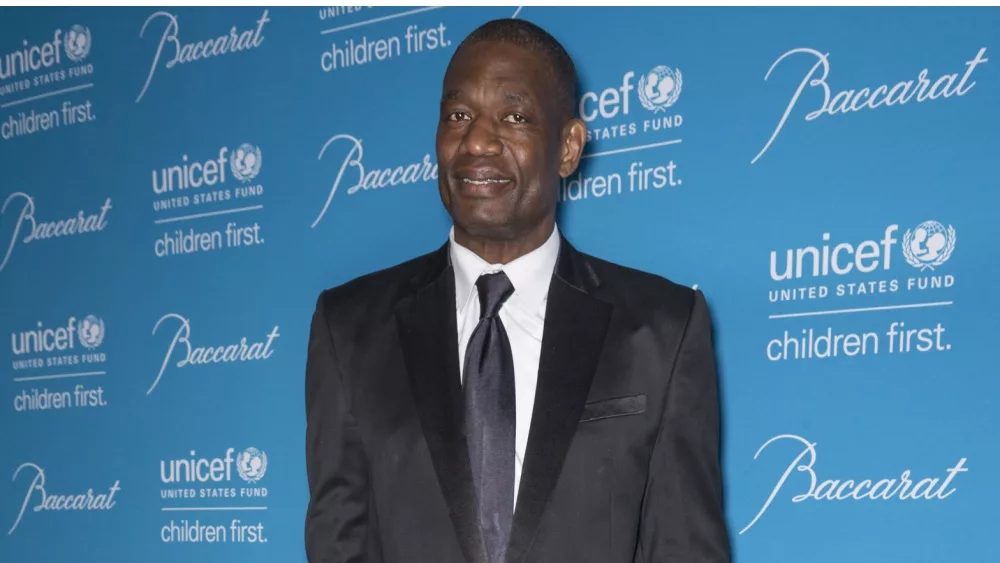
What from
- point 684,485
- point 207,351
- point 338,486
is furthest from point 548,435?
point 207,351

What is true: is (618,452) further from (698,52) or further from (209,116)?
(209,116)

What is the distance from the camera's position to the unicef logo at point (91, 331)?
3289 mm

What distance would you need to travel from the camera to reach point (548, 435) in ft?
5.41

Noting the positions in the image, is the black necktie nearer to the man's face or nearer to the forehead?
the man's face

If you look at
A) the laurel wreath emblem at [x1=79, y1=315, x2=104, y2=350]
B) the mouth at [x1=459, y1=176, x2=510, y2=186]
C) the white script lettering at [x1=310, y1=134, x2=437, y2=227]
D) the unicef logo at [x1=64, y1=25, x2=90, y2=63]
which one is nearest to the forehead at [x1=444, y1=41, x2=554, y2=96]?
the mouth at [x1=459, y1=176, x2=510, y2=186]

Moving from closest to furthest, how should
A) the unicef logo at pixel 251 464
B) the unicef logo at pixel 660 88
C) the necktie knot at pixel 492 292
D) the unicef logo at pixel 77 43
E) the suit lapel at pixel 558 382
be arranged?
the suit lapel at pixel 558 382 < the necktie knot at pixel 492 292 < the unicef logo at pixel 660 88 < the unicef logo at pixel 251 464 < the unicef logo at pixel 77 43

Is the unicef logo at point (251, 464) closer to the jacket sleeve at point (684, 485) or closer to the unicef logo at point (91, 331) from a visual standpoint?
the unicef logo at point (91, 331)

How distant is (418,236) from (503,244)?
0.95 m

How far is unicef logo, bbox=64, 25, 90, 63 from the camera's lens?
339 cm

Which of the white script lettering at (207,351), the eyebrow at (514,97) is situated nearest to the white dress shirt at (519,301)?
the eyebrow at (514,97)

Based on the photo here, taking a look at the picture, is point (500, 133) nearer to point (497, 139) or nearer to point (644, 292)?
point (497, 139)

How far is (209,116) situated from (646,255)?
132 cm

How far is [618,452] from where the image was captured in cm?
168

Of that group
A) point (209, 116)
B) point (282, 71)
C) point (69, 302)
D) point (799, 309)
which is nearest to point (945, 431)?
point (799, 309)
